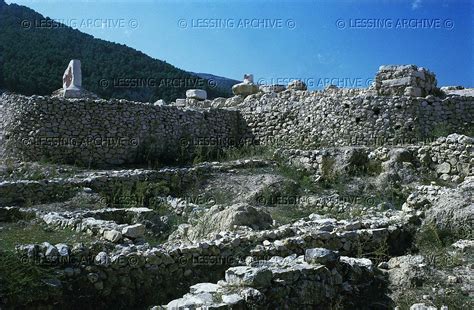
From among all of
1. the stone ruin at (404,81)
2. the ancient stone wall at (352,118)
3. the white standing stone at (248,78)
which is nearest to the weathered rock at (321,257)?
the ancient stone wall at (352,118)

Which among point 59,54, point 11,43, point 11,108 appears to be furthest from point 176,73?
point 11,108

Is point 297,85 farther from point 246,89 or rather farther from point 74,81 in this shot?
point 74,81

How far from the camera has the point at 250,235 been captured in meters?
8.08

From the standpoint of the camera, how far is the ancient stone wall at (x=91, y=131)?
16.3 meters

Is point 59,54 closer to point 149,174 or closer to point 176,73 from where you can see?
point 176,73

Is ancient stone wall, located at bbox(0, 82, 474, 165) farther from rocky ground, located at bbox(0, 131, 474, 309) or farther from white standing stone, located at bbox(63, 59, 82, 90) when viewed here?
white standing stone, located at bbox(63, 59, 82, 90)

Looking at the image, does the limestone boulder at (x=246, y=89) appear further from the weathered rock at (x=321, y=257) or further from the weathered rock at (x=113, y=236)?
the weathered rock at (x=321, y=257)

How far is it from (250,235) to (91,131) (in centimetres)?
1047

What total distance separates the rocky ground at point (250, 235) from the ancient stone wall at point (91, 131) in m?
1.05

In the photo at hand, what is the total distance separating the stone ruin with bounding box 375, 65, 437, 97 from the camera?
16.9m

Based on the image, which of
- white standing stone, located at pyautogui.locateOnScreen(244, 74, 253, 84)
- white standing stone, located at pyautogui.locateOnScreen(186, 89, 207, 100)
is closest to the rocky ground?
white standing stone, located at pyautogui.locateOnScreen(186, 89, 207, 100)

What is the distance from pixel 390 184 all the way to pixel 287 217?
11.1 feet

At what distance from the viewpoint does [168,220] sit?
10.9m

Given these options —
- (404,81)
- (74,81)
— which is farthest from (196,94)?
(404,81)
